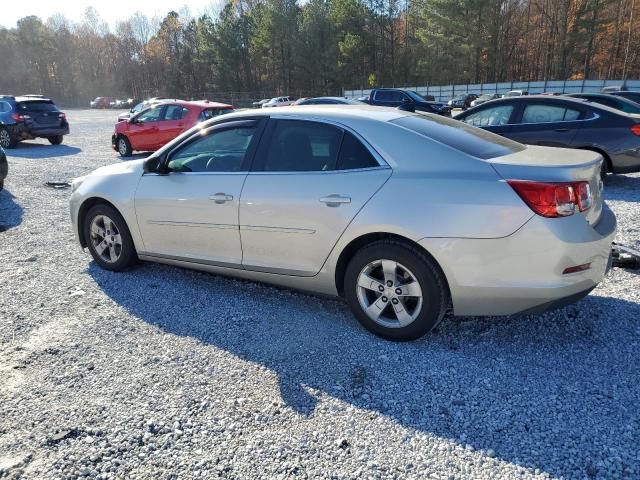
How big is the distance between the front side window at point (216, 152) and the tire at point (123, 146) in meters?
10.6

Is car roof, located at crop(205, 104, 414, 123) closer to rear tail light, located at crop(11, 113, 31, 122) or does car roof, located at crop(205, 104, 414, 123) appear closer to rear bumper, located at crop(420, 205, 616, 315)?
rear bumper, located at crop(420, 205, 616, 315)

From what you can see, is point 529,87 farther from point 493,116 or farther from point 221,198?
point 221,198

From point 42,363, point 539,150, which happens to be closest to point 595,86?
point 539,150

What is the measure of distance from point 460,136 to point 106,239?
11.5 feet

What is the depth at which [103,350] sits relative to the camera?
3.39 m

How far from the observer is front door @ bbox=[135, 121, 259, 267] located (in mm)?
3926

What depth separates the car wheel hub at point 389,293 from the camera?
3.26 m

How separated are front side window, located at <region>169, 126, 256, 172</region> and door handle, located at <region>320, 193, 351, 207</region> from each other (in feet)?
2.97

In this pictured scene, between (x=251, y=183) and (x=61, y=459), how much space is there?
7.25ft

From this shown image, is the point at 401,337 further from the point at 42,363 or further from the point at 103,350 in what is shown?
the point at 42,363

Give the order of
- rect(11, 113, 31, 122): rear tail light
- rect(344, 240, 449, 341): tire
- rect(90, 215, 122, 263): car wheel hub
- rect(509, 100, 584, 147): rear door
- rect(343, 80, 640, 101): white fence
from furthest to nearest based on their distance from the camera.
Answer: rect(343, 80, 640, 101): white fence < rect(11, 113, 31, 122): rear tail light < rect(509, 100, 584, 147): rear door < rect(90, 215, 122, 263): car wheel hub < rect(344, 240, 449, 341): tire

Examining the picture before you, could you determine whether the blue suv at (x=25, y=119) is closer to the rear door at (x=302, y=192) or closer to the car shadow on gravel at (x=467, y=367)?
the car shadow on gravel at (x=467, y=367)

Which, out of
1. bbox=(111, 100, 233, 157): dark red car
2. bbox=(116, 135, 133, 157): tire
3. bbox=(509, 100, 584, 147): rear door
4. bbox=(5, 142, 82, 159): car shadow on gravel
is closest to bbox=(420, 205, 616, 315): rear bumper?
bbox=(509, 100, 584, 147): rear door

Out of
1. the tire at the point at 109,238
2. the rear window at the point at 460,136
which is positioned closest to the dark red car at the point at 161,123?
the tire at the point at 109,238
